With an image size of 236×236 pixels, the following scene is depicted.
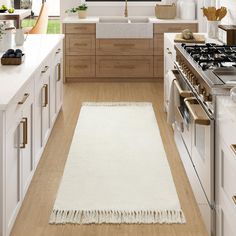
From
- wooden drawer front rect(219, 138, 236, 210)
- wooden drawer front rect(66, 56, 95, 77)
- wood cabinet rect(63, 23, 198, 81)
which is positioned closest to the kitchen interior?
wooden drawer front rect(219, 138, 236, 210)

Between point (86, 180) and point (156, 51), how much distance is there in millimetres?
4254

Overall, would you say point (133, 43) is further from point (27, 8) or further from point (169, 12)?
point (27, 8)

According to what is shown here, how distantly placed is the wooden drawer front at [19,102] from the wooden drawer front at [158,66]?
4.28m

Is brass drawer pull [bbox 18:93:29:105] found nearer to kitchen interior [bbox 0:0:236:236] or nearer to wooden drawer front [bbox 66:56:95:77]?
kitchen interior [bbox 0:0:236:236]

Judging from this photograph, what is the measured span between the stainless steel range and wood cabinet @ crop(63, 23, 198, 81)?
3.56m

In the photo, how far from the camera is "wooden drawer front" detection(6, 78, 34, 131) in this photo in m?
2.86

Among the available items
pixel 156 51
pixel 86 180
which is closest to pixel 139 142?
pixel 86 180

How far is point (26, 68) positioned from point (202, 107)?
1395mm

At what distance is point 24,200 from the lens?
3510mm

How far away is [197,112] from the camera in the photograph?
303cm

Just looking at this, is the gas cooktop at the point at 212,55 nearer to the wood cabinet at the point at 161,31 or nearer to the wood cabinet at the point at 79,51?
the wood cabinet at the point at 161,31

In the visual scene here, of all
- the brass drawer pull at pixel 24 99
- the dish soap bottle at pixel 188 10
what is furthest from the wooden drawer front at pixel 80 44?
the brass drawer pull at pixel 24 99

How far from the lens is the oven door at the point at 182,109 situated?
3572mm

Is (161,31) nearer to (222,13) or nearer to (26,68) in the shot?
(222,13)
